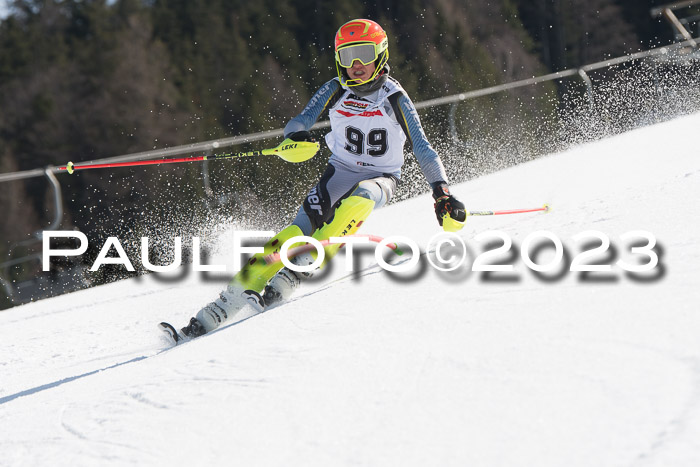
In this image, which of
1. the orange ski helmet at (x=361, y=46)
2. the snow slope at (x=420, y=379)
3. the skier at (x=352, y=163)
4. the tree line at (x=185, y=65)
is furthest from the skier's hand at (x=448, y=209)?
the tree line at (x=185, y=65)

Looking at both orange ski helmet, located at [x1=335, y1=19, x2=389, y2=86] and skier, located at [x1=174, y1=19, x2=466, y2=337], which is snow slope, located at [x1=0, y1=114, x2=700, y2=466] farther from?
orange ski helmet, located at [x1=335, y1=19, x2=389, y2=86]

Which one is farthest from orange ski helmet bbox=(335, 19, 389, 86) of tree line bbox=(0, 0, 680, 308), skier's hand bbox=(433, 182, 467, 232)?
tree line bbox=(0, 0, 680, 308)

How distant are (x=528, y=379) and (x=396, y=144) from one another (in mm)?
2736

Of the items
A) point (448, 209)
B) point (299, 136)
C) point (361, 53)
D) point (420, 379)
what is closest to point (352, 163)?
point (299, 136)

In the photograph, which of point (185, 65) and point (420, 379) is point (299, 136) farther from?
point (185, 65)

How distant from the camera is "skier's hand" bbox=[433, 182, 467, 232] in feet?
13.7

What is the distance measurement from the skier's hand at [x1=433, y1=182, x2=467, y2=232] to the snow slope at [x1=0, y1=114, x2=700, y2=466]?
0.83 ft

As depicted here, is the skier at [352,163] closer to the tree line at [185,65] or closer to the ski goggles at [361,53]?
the ski goggles at [361,53]

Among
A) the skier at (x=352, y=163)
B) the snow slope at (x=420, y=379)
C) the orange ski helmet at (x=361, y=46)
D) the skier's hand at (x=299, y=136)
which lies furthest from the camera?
Answer: the skier's hand at (x=299, y=136)

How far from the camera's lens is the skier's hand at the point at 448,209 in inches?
164

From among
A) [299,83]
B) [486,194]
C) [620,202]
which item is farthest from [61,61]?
[620,202]

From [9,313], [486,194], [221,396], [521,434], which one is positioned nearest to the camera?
[521,434]

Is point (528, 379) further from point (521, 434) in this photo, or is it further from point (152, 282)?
point (152, 282)

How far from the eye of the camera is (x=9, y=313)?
6.00 metres
